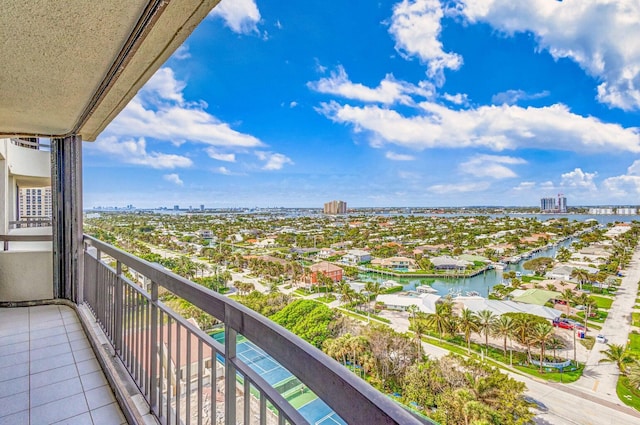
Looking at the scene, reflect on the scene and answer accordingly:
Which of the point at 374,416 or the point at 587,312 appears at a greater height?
the point at 374,416

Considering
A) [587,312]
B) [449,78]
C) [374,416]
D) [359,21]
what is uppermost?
[449,78]

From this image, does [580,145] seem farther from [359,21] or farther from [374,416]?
[374,416]

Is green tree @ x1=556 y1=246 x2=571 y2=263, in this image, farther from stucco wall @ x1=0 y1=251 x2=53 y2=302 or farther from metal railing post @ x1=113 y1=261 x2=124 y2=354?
stucco wall @ x1=0 y1=251 x2=53 y2=302

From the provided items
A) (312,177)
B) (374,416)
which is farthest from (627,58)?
(312,177)

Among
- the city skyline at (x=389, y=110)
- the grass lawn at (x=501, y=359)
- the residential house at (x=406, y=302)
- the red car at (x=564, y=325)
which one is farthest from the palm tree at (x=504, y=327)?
the city skyline at (x=389, y=110)

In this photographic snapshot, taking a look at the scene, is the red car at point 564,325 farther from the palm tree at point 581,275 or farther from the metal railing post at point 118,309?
the metal railing post at point 118,309

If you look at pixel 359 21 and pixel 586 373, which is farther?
pixel 359 21
